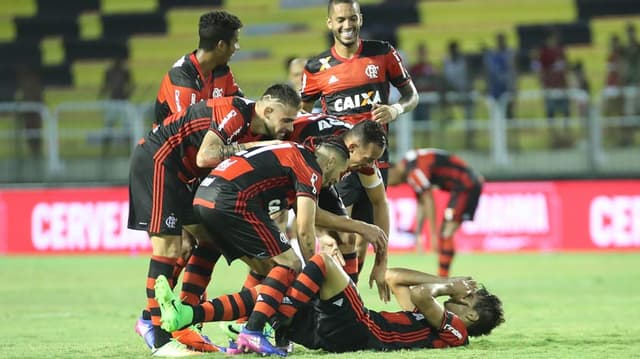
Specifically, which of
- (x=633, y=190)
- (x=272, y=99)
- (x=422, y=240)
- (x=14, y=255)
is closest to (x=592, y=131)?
(x=633, y=190)

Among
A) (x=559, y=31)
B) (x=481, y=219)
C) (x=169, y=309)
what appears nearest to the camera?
(x=169, y=309)

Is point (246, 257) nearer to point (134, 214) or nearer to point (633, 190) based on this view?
point (134, 214)

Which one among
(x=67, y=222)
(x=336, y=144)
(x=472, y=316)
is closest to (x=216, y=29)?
(x=336, y=144)

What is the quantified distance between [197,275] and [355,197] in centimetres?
187

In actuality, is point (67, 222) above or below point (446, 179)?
below

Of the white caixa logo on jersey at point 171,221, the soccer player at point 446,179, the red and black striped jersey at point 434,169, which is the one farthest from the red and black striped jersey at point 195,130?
the red and black striped jersey at point 434,169

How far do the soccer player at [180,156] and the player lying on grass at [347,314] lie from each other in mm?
624

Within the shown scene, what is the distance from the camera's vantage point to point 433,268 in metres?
16.5

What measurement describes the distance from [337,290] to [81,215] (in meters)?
13.3

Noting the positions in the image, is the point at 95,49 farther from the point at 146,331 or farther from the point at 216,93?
the point at 146,331

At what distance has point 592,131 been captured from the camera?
19312 millimetres

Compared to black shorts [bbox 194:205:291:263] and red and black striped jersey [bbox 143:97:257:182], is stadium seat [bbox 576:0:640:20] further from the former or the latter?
black shorts [bbox 194:205:291:263]

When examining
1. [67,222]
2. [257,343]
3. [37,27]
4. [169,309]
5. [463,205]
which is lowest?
[67,222]

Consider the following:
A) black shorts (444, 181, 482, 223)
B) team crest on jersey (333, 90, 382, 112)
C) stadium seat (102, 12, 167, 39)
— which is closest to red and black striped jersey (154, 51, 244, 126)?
team crest on jersey (333, 90, 382, 112)
